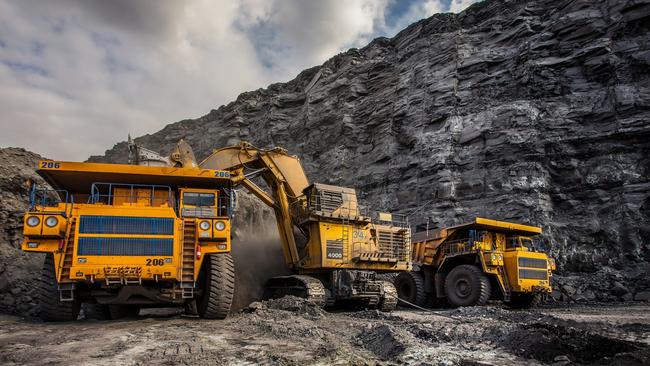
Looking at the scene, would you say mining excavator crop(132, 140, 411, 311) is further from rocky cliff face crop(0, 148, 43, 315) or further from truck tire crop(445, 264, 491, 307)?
rocky cliff face crop(0, 148, 43, 315)

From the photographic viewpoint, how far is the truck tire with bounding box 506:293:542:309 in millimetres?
15938

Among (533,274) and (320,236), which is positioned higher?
(320,236)

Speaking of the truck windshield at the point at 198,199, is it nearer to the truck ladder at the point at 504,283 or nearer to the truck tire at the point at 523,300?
the truck ladder at the point at 504,283

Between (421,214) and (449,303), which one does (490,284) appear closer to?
(449,303)

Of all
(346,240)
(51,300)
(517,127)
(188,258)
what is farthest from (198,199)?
(517,127)

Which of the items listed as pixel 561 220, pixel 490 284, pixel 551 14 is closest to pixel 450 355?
pixel 490 284

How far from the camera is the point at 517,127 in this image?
25.0 meters

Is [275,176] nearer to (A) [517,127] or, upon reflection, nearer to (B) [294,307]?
(B) [294,307]

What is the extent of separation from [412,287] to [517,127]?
12.0 metres

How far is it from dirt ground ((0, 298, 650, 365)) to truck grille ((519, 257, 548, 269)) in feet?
23.0

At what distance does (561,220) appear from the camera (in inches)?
884

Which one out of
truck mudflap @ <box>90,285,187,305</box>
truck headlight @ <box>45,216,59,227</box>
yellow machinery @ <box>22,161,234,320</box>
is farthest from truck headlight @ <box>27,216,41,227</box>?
truck mudflap @ <box>90,285,187,305</box>

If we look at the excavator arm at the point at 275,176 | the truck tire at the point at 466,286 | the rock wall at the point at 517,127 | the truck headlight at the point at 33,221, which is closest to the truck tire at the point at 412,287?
the truck tire at the point at 466,286

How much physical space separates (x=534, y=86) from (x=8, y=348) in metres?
26.0
